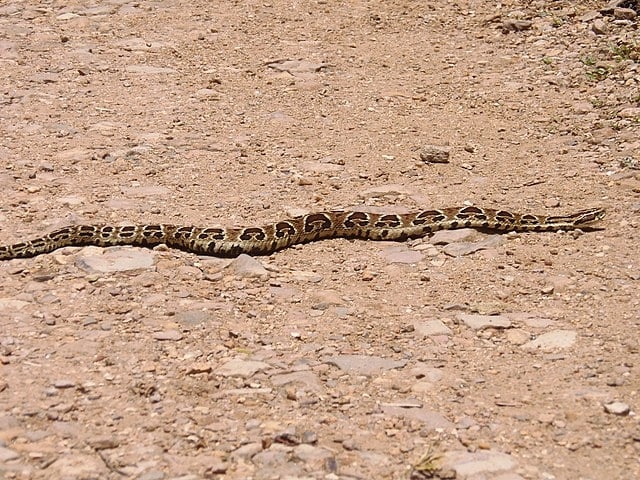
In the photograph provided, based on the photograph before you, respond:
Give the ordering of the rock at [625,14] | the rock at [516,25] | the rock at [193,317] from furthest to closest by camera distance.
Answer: the rock at [516,25], the rock at [625,14], the rock at [193,317]

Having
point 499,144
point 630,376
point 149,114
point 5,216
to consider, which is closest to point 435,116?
point 499,144

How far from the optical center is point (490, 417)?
6.51 metres

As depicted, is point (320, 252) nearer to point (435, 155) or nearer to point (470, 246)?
point (470, 246)

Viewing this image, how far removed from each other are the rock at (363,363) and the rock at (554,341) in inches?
38.9

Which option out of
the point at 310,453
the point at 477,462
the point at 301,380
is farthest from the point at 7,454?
the point at 477,462

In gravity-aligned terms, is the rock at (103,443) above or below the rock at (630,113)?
above

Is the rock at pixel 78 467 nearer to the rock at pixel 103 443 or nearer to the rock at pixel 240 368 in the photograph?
the rock at pixel 103 443

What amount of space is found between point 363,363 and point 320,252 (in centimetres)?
258

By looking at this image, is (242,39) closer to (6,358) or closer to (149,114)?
(149,114)

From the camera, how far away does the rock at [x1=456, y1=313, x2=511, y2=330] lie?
789 centimetres

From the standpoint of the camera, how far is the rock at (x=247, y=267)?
8898 millimetres

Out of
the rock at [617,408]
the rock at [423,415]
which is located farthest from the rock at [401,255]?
the rock at [617,408]

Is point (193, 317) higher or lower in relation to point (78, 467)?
lower

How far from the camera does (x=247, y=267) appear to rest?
9.01 m
